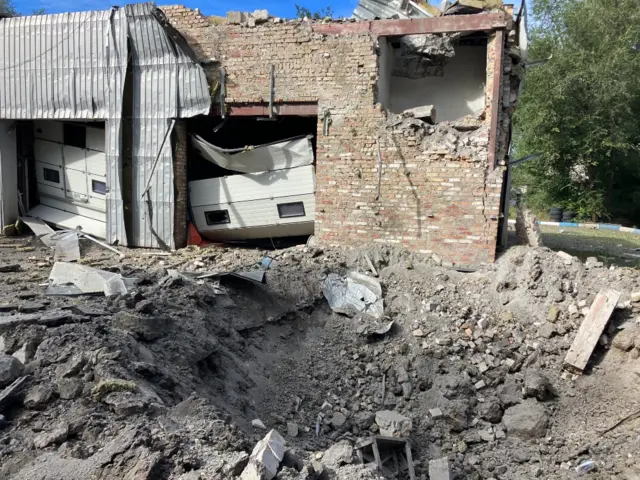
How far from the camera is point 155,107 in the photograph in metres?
9.29

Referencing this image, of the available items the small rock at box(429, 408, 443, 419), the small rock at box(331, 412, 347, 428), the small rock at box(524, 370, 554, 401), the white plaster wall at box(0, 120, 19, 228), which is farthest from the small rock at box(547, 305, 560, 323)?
the white plaster wall at box(0, 120, 19, 228)

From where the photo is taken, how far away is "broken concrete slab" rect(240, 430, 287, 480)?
8.75ft

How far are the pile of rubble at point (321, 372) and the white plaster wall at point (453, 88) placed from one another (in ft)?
10.6

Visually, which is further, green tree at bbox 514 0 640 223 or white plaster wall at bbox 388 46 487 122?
green tree at bbox 514 0 640 223

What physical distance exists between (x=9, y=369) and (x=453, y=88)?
8395 millimetres

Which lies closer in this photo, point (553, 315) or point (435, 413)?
point (435, 413)

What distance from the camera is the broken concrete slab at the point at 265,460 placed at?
2.67 metres

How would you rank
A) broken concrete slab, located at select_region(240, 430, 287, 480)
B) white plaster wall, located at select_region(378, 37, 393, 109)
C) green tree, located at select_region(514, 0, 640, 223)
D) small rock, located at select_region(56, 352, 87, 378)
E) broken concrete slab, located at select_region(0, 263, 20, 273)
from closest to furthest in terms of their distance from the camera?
broken concrete slab, located at select_region(240, 430, 287, 480)
small rock, located at select_region(56, 352, 87, 378)
broken concrete slab, located at select_region(0, 263, 20, 273)
white plaster wall, located at select_region(378, 37, 393, 109)
green tree, located at select_region(514, 0, 640, 223)

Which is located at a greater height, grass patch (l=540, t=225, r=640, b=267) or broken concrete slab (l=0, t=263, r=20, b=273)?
broken concrete slab (l=0, t=263, r=20, b=273)

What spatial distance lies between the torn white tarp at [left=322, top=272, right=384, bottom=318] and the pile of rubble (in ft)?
0.08

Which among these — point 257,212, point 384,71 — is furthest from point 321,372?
point 384,71

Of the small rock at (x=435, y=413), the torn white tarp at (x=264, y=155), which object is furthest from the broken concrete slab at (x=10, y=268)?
the small rock at (x=435, y=413)

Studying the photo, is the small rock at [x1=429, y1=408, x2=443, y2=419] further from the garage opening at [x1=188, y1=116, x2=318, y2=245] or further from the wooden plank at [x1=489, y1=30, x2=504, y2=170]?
the garage opening at [x1=188, y1=116, x2=318, y2=245]

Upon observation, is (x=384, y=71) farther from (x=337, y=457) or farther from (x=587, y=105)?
(x=587, y=105)
